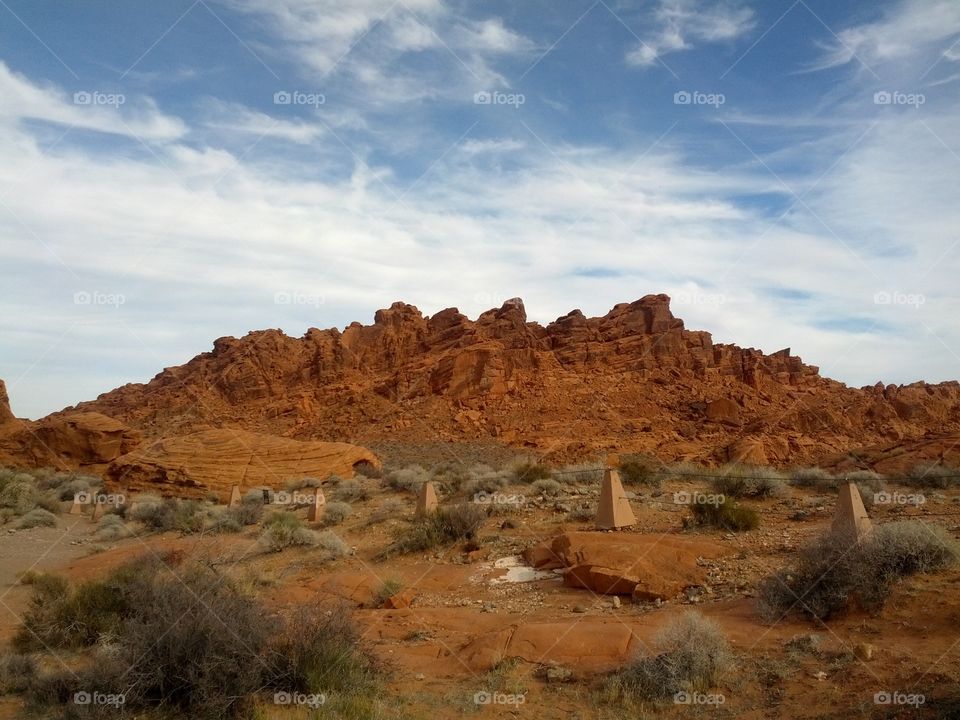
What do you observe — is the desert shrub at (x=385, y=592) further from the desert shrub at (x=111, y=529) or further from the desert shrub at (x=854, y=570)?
the desert shrub at (x=111, y=529)

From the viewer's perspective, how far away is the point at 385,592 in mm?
10562

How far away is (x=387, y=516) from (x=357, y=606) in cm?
689

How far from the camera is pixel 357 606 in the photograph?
33.4 feet

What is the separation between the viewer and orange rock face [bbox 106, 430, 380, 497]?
24.0 m

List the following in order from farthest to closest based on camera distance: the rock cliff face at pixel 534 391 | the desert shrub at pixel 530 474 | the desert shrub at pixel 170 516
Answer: the rock cliff face at pixel 534 391
the desert shrub at pixel 530 474
the desert shrub at pixel 170 516

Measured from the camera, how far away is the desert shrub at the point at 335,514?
56.1 feet

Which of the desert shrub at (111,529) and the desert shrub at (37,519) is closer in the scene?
the desert shrub at (111,529)

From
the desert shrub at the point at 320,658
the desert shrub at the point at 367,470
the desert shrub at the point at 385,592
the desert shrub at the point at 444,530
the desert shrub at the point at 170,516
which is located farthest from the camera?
the desert shrub at the point at 367,470

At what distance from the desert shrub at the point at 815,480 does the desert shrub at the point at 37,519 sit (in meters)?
21.1

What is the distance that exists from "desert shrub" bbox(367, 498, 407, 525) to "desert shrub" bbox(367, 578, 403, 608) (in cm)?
597

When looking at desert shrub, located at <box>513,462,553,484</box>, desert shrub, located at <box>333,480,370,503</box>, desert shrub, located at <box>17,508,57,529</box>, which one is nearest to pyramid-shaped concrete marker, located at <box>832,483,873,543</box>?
desert shrub, located at <box>513,462,553,484</box>

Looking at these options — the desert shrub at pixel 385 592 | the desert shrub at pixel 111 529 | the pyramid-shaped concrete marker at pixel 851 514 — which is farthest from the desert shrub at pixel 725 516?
the desert shrub at pixel 111 529

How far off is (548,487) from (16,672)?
44.4ft

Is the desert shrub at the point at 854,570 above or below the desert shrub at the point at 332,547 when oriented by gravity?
above
